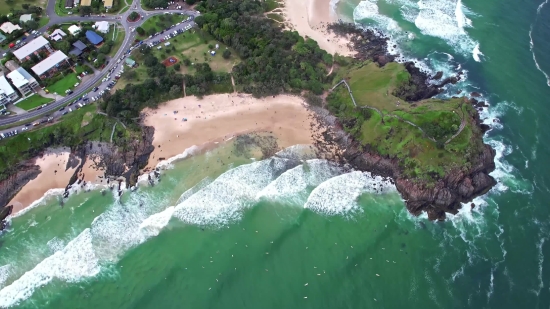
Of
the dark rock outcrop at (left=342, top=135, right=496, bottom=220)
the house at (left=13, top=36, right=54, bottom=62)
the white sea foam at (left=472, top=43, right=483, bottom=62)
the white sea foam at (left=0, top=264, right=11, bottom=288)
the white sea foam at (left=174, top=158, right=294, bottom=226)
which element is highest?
the white sea foam at (left=472, top=43, right=483, bottom=62)

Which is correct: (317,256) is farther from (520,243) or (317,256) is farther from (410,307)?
(520,243)

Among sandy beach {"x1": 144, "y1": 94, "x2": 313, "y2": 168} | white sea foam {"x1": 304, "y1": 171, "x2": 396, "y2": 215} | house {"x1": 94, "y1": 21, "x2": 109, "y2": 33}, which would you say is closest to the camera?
white sea foam {"x1": 304, "y1": 171, "x2": 396, "y2": 215}

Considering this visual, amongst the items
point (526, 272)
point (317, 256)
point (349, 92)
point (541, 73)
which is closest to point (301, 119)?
point (349, 92)

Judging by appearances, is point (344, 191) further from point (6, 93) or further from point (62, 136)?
point (6, 93)

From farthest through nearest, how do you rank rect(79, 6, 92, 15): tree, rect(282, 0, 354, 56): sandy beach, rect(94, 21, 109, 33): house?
rect(79, 6, 92, 15): tree → rect(282, 0, 354, 56): sandy beach → rect(94, 21, 109, 33): house

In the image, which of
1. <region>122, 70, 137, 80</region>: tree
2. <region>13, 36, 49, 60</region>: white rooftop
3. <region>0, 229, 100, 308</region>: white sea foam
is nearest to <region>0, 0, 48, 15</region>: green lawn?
<region>13, 36, 49, 60</region>: white rooftop

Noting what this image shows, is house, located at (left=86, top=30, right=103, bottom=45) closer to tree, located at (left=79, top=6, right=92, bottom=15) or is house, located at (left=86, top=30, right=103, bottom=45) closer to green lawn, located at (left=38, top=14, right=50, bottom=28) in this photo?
tree, located at (left=79, top=6, right=92, bottom=15)
